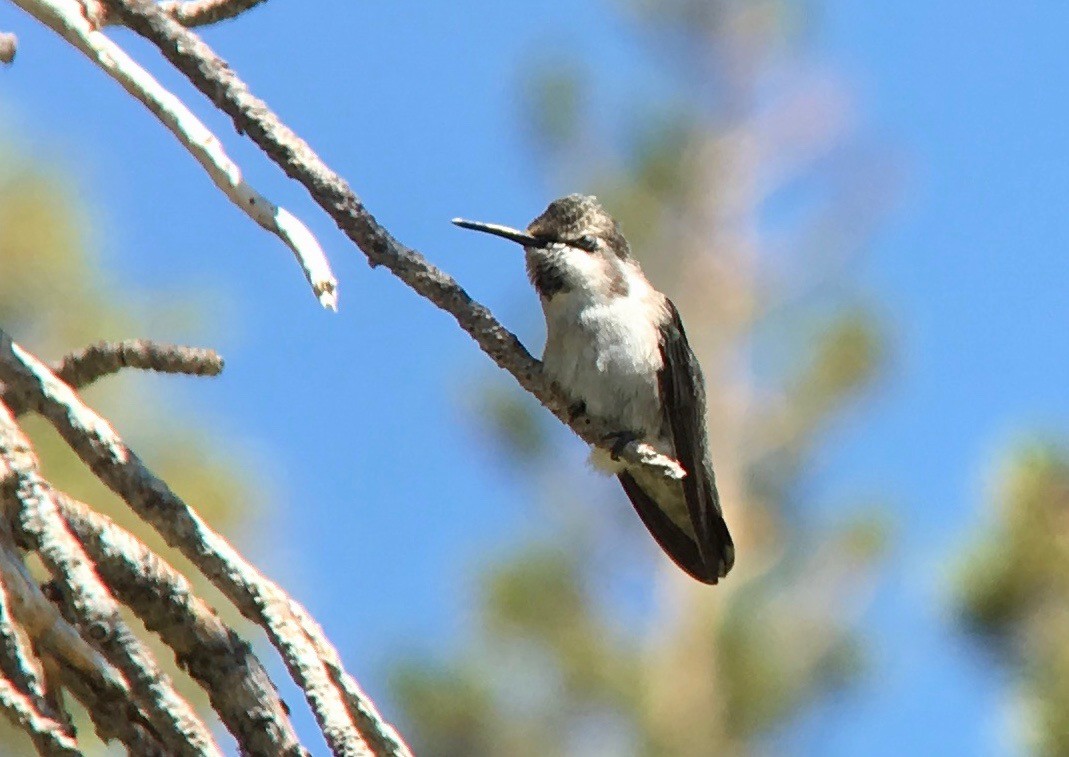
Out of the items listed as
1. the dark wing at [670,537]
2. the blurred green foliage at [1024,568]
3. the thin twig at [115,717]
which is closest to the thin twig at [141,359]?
Answer: the thin twig at [115,717]

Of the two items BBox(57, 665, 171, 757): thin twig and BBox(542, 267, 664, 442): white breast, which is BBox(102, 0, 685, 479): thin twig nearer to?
BBox(57, 665, 171, 757): thin twig

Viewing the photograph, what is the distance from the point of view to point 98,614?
1.29 meters

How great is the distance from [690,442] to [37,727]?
130 inches

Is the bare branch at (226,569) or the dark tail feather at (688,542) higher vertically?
the dark tail feather at (688,542)

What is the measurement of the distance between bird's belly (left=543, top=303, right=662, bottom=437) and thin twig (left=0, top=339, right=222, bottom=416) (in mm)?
2325

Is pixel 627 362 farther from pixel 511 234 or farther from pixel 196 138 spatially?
pixel 196 138

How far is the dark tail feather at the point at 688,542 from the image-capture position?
4.43 m

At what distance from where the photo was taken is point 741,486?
13602 mm

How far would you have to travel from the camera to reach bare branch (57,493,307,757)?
134 centimetres

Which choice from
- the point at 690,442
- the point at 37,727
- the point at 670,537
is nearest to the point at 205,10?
the point at 37,727

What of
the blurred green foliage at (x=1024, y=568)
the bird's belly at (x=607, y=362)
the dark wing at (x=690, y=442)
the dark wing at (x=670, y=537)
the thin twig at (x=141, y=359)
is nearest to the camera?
the thin twig at (x=141, y=359)

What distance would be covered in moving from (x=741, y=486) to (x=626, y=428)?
9.49 meters

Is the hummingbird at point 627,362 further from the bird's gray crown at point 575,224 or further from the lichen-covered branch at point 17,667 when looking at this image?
the lichen-covered branch at point 17,667

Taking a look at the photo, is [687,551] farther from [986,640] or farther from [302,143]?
[302,143]
